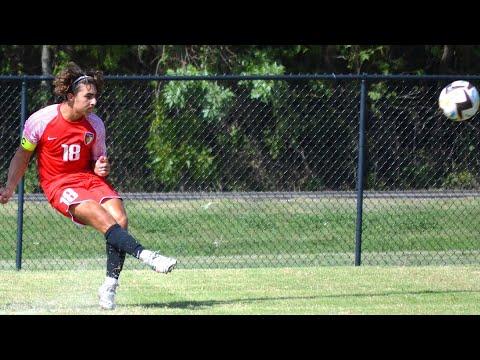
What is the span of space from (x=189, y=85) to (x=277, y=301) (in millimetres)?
8146

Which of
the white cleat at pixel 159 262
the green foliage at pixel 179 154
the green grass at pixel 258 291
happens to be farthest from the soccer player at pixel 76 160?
the green foliage at pixel 179 154

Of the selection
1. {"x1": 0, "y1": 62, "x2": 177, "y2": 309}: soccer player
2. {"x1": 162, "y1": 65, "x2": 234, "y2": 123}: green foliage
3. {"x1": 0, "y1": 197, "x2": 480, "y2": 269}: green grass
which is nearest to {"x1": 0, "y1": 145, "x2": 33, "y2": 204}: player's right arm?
{"x1": 0, "y1": 62, "x2": 177, "y2": 309}: soccer player

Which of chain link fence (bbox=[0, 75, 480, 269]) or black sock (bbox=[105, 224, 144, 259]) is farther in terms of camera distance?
chain link fence (bbox=[0, 75, 480, 269])

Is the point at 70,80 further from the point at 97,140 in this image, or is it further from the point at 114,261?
the point at 114,261

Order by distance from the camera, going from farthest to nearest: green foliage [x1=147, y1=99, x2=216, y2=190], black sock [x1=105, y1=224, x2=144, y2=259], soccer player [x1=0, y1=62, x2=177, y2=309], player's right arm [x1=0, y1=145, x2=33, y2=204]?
green foliage [x1=147, y1=99, x2=216, y2=190], player's right arm [x1=0, y1=145, x2=33, y2=204], soccer player [x1=0, y1=62, x2=177, y2=309], black sock [x1=105, y1=224, x2=144, y2=259]

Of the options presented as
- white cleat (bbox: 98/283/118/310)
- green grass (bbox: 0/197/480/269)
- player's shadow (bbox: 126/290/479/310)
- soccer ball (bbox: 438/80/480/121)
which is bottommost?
green grass (bbox: 0/197/480/269)

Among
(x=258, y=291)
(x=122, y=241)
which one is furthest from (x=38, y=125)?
(x=258, y=291)

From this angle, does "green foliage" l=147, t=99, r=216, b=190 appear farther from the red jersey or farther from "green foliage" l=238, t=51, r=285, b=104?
the red jersey

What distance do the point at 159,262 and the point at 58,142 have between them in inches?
56.4

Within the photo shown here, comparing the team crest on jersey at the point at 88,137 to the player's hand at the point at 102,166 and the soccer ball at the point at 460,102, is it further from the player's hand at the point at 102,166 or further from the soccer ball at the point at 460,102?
the soccer ball at the point at 460,102

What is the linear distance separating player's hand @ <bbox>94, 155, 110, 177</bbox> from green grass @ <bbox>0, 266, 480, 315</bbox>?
1.10m

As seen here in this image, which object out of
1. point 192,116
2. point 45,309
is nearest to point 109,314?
point 45,309

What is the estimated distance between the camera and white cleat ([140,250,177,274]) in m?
7.98

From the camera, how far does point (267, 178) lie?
1625cm
